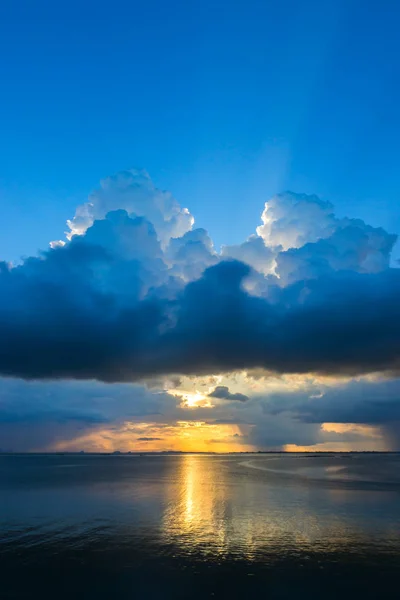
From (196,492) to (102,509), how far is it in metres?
31.2

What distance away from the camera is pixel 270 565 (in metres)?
41.4

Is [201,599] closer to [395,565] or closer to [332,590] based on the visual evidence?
[332,590]

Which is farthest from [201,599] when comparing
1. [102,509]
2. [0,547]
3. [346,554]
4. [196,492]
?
[196,492]

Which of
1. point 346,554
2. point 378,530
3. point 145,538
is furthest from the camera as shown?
point 378,530

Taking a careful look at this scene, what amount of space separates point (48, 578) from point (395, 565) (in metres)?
30.2

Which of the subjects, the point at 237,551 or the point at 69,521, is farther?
the point at 69,521

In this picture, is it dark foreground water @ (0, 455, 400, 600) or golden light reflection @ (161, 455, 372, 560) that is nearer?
dark foreground water @ (0, 455, 400, 600)

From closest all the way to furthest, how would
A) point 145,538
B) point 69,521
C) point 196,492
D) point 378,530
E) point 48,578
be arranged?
point 48,578
point 145,538
point 378,530
point 69,521
point 196,492

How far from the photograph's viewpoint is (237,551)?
46.1 meters

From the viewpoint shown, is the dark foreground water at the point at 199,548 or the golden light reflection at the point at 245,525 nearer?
the dark foreground water at the point at 199,548

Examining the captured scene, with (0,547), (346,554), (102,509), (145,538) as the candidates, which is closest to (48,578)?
(0,547)

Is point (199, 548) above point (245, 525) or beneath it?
Result: beneath

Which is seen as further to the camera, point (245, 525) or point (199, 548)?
point (245, 525)

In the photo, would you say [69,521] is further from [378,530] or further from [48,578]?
[378,530]
